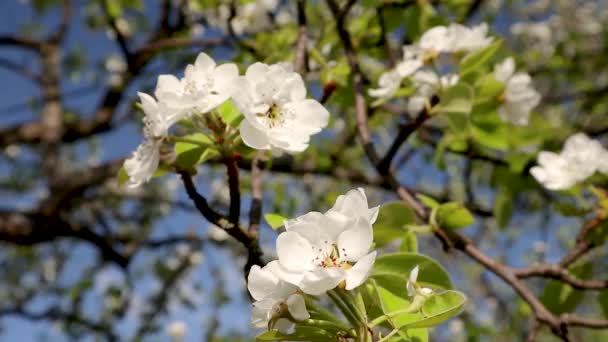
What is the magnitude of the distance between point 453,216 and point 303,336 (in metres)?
0.52

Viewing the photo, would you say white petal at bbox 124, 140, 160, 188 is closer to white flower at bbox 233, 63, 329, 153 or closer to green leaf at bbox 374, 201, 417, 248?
white flower at bbox 233, 63, 329, 153

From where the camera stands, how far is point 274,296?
0.62 m

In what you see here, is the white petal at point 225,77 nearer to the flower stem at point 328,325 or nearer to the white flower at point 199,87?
the white flower at point 199,87

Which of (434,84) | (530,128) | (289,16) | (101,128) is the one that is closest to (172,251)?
(101,128)

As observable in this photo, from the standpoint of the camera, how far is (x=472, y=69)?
1.15 m

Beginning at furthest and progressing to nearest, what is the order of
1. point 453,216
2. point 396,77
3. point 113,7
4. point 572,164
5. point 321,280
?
point 113,7 → point 572,164 → point 396,77 → point 453,216 → point 321,280

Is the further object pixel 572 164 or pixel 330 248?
pixel 572 164

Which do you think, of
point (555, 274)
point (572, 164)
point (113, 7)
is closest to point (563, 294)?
point (555, 274)

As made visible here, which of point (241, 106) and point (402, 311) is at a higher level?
point (241, 106)

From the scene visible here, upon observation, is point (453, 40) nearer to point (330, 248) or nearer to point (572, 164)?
point (572, 164)

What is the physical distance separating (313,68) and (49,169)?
2209mm

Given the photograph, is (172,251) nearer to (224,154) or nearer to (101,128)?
(101,128)

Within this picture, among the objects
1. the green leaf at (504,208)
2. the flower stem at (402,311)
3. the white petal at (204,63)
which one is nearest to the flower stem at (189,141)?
the white petal at (204,63)

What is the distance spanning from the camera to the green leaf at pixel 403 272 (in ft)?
2.26
